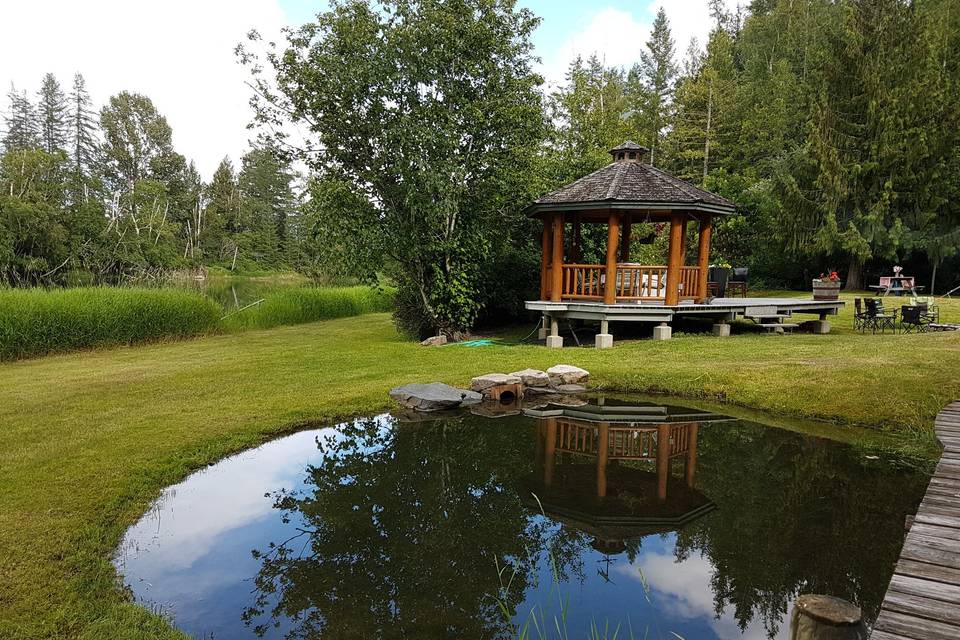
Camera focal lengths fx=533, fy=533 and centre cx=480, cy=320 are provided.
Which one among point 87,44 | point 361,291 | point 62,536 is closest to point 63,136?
point 87,44

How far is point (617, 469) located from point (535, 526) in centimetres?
157

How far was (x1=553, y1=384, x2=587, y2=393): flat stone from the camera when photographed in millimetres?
8500

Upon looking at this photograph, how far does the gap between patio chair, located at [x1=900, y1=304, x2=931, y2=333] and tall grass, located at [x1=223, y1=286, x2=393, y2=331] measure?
1214cm

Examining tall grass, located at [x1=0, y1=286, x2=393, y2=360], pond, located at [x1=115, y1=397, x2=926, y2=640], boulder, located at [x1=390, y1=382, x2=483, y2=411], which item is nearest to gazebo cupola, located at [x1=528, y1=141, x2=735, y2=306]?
tall grass, located at [x1=0, y1=286, x2=393, y2=360]

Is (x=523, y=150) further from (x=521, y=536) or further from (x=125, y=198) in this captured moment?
(x=125, y=198)

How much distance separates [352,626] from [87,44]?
26.5 metres

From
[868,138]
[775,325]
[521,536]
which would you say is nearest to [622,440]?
[521,536]

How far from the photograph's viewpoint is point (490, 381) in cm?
826

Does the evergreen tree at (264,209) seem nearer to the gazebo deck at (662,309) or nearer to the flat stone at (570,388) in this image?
the gazebo deck at (662,309)

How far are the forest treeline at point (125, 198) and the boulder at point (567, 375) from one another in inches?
1202

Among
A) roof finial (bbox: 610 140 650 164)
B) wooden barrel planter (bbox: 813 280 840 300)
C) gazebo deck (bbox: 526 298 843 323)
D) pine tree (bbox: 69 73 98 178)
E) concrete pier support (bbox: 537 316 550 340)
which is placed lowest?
concrete pier support (bbox: 537 316 550 340)

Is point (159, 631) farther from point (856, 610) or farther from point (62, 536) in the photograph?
point (856, 610)

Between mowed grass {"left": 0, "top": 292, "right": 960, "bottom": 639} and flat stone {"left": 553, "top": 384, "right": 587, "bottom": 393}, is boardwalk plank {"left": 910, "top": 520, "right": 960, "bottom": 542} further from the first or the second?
flat stone {"left": 553, "top": 384, "right": 587, "bottom": 393}

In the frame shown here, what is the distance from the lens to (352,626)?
304cm
